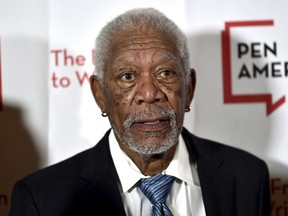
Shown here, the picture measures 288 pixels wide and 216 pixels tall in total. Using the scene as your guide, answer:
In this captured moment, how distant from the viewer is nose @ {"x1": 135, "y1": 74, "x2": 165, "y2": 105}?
123 cm

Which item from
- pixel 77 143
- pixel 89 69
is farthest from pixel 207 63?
pixel 77 143

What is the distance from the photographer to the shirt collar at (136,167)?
4.31 feet

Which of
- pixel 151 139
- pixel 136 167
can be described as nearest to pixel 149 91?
pixel 151 139

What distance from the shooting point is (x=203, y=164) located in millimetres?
1376

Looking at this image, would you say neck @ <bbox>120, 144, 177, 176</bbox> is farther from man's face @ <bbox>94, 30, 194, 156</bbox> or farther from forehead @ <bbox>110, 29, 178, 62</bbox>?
forehead @ <bbox>110, 29, 178, 62</bbox>

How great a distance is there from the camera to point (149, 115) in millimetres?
1235

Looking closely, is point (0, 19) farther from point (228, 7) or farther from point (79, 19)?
point (228, 7)

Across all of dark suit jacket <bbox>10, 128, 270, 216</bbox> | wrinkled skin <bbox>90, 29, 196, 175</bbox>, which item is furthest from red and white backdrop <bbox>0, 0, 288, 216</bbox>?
wrinkled skin <bbox>90, 29, 196, 175</bbox>

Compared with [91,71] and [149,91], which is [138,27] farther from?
[91,71]

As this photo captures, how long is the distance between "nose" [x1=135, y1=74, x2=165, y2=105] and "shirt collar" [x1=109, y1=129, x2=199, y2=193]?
172mm

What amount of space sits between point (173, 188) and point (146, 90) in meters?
0.27

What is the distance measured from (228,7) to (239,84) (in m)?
0.24

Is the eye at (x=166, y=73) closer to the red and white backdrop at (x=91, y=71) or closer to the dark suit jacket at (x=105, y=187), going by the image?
the dark suit jacket at (x=105, y=187)

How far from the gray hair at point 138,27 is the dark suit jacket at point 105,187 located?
23cm
